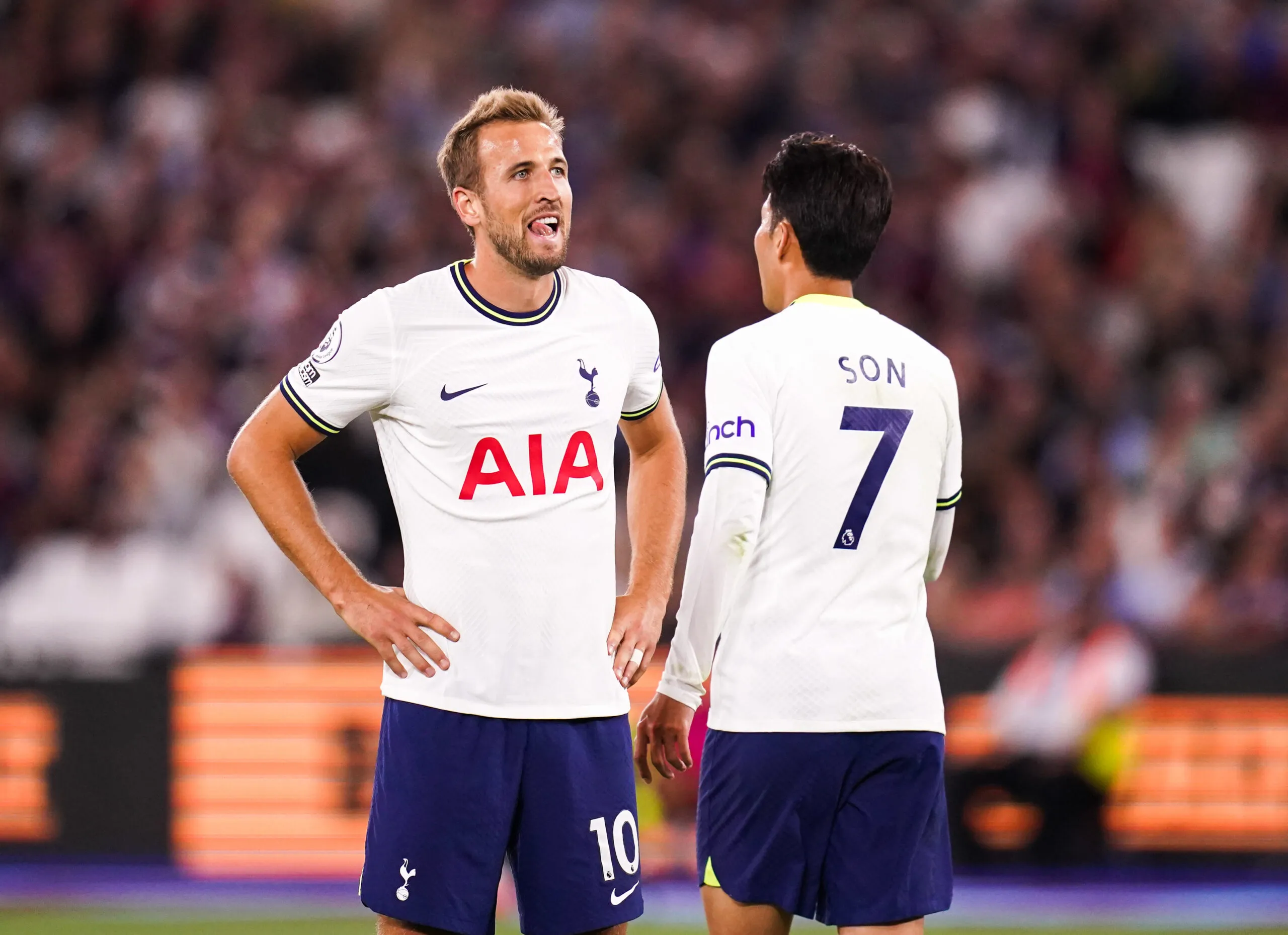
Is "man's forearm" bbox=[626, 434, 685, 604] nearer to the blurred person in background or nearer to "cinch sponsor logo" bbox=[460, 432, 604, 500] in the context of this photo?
"cinch sponsor logo" bbox=[460, 432, 604, 500]

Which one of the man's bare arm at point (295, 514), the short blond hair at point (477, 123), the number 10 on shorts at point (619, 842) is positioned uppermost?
the short blond hair at point (477, 123)

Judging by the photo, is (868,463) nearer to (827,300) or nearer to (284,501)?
(827,300)

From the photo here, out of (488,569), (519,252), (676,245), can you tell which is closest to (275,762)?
(676,245)

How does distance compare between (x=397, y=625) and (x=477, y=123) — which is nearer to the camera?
(x=397, y=625)

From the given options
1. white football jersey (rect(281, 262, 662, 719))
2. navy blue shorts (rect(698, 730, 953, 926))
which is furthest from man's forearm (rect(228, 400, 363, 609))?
navy blue shorts (rect(698, 730, 953, 926))

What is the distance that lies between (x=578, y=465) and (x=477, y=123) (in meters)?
0.86

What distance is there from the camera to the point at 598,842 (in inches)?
178

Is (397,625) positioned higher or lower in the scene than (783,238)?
lower

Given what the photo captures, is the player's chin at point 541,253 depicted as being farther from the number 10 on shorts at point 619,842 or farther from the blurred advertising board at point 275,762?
the blurred advertising board at point 275,762

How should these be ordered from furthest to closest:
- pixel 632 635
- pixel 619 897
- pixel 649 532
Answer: pixel 649 532 → pixel 632 635 → pixel 619 897

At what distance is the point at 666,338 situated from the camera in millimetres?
12562

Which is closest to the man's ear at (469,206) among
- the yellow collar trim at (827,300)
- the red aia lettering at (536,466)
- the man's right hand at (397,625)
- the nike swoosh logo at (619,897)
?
the red aia lettering at (536,466)

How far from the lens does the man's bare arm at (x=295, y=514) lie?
14.8 ft

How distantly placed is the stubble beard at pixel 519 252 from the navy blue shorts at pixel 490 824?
1.05 m
